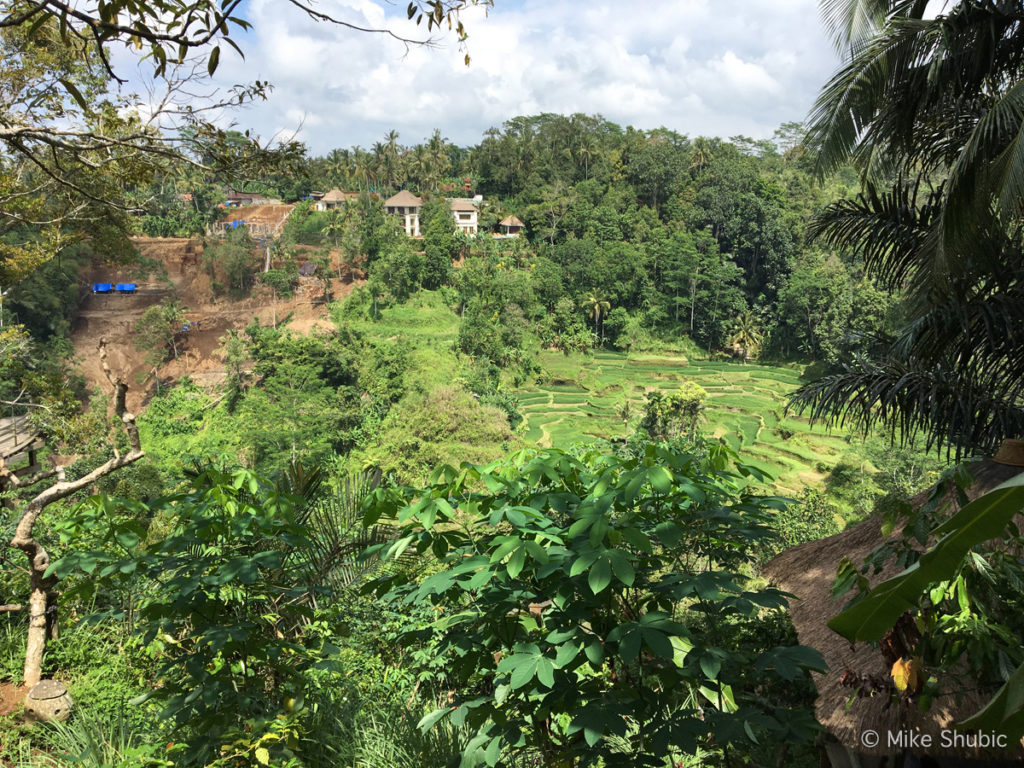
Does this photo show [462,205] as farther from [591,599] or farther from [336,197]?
[591,599]

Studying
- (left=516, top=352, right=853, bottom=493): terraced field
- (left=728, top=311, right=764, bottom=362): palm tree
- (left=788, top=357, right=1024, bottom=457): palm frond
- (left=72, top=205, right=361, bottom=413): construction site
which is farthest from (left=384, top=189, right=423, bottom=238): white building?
(left=788, top=357, right=1024, bottom=457): palm frond

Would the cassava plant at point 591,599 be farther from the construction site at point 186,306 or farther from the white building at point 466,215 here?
the white building at point 466,215

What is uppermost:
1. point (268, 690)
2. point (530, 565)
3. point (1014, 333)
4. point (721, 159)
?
point (721, 159)

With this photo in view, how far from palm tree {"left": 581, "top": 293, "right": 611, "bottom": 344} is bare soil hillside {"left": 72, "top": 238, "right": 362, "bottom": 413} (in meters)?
11.0

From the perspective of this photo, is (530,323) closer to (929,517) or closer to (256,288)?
(256,288)

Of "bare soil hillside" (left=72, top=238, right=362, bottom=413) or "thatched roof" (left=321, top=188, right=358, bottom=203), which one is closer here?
"bare soil hillside" (left=72, top=238, right=362, bottom=413)

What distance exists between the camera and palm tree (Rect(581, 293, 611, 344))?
108 ft

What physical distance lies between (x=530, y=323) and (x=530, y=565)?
99.3ft

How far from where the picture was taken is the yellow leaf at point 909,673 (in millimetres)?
1317

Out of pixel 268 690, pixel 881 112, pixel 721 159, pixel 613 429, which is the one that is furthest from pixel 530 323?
pixel 268 690

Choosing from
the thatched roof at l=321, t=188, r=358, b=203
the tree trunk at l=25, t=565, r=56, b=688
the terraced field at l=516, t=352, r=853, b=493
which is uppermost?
the thatched roof at l=321, t=188, r=358, b=203

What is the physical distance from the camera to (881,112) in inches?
177

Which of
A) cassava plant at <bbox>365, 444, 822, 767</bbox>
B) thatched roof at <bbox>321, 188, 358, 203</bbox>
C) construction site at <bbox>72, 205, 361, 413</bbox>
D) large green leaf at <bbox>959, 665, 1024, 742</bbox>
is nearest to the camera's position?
large green leaf at <bbox>959, 665, 1024, 742</bbox>

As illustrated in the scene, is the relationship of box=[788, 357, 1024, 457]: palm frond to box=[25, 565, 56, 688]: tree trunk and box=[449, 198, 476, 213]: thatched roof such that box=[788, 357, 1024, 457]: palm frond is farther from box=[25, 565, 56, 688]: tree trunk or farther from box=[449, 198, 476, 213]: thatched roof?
box=[449, 198, 476, 213]: thatched roof
